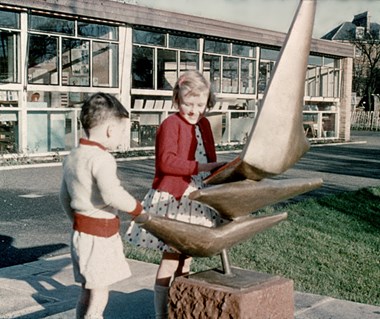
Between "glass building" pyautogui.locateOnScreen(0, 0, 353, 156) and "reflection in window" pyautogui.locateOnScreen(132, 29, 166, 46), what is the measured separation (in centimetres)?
3

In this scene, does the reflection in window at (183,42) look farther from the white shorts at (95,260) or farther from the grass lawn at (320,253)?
the white shorts at (95,260)

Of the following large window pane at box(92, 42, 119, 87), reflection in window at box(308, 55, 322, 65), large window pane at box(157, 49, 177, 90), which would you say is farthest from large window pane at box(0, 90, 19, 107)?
reflection in window at box(308, 55, 322, 65)

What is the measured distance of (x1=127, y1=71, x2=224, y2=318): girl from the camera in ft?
12.2

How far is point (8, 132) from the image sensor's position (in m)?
15.8

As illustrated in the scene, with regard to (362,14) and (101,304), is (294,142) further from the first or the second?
(362,14)

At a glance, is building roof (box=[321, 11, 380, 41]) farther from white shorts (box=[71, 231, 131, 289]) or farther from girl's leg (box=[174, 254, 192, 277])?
white shorts (box=[71, 231, 131, 289])

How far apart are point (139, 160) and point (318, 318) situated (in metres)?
12.9

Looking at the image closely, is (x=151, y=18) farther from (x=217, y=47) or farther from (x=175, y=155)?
(x=175, y=155)

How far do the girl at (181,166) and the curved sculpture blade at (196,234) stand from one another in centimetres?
36

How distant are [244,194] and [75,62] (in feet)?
47.7

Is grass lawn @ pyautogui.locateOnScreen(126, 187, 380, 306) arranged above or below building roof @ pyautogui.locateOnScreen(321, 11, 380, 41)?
below

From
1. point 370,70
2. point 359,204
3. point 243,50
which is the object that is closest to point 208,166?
point 359,204

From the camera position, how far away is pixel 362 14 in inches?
2965

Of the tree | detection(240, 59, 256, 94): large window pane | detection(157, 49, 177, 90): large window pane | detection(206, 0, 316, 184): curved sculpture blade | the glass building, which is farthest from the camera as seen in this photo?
the tree
